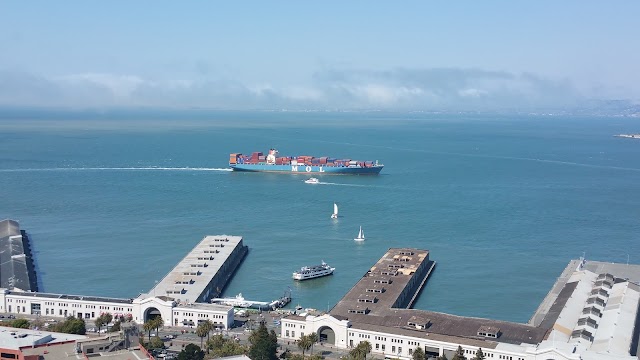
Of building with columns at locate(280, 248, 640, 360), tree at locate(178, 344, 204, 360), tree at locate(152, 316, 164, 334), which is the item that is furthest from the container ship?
tree at locate(178, 344, 204, 360)

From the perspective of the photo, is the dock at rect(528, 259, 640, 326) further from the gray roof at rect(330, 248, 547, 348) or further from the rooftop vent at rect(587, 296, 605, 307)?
the gray roof at rect(330, 248, 547, 348)

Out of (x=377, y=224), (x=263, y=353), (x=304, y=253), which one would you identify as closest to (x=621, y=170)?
(x=377, y=224)

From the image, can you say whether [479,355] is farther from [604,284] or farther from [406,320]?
[604,284]

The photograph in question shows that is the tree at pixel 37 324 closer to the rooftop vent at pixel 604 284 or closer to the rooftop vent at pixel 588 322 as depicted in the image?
the rooftop vent at pixel 588 322

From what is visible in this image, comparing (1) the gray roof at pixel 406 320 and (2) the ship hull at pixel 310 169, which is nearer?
(1) the gray roof at pixel 406 320

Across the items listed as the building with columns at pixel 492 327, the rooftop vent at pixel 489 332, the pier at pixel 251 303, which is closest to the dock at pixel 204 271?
the pier at pixel 251 303
